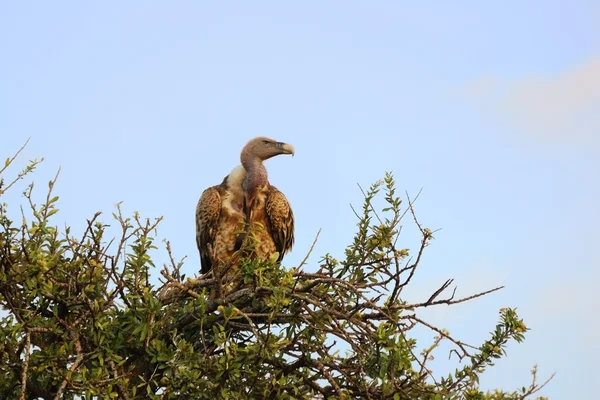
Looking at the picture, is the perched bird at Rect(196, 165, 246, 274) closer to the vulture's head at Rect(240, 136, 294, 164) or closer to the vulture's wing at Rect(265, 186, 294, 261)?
the vulture's wing at Rect(265, 186, 294, 261)

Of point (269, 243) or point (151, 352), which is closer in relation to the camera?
point (151, 352)

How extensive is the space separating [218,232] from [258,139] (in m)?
1.46

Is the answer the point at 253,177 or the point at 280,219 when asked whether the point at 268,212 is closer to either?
the point at 280,219

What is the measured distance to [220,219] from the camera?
8883 mm

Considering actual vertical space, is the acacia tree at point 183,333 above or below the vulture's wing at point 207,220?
below

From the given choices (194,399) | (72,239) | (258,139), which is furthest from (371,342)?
(258,139)

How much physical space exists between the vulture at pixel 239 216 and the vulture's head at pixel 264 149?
33 centimetres

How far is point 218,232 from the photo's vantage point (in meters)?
8.84

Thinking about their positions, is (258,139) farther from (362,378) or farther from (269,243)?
(362,378)

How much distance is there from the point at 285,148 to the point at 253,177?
619 mm

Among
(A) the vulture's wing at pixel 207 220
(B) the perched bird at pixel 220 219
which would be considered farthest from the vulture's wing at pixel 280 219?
(A) the vulture's wing at pixel 207 220

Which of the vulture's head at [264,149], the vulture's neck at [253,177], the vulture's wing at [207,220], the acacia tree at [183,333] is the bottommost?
the acacia tree at [183,333]

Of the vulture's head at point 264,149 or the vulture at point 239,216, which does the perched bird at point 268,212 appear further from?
the vulture's head at point 264,149

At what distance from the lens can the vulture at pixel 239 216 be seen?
8.77 metres
